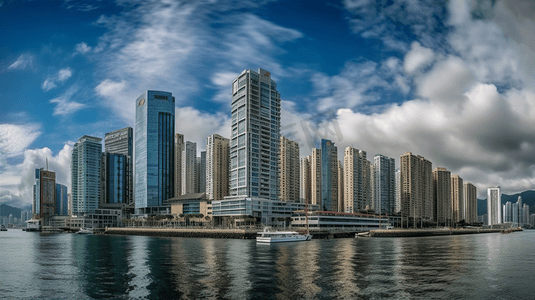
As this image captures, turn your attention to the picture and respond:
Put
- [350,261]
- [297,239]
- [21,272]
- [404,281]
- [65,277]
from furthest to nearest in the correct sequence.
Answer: [297,239]
[350,261]
[21,272]
[65,277]
[404,281]

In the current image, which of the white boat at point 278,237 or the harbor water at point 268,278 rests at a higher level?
the harbor water at point 268,278

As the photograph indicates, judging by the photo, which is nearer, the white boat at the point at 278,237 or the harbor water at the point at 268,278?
the harbor water at the point at 268,278

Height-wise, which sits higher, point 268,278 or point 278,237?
point 268,278

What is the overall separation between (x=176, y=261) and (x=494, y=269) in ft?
200

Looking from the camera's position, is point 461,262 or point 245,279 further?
point 461,262

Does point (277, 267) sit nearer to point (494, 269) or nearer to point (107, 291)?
point (107, 291)

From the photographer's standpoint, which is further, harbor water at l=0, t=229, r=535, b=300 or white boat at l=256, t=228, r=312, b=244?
white boat at l=256, t=228, r=312, b=244

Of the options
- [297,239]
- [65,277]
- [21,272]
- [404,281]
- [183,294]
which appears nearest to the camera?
[183,294]

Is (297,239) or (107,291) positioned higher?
(107,291)

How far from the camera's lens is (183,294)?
5297 cm

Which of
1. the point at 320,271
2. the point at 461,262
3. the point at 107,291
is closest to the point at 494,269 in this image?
the point at 461,262

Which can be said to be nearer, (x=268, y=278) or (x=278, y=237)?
(x=268, y=278)

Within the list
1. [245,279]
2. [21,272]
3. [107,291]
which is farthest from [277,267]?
[21,272]

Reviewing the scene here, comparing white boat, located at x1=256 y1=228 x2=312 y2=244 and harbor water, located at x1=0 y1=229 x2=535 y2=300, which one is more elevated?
harbor water, located at x1=0 y1=229 x2=535 y2=300
